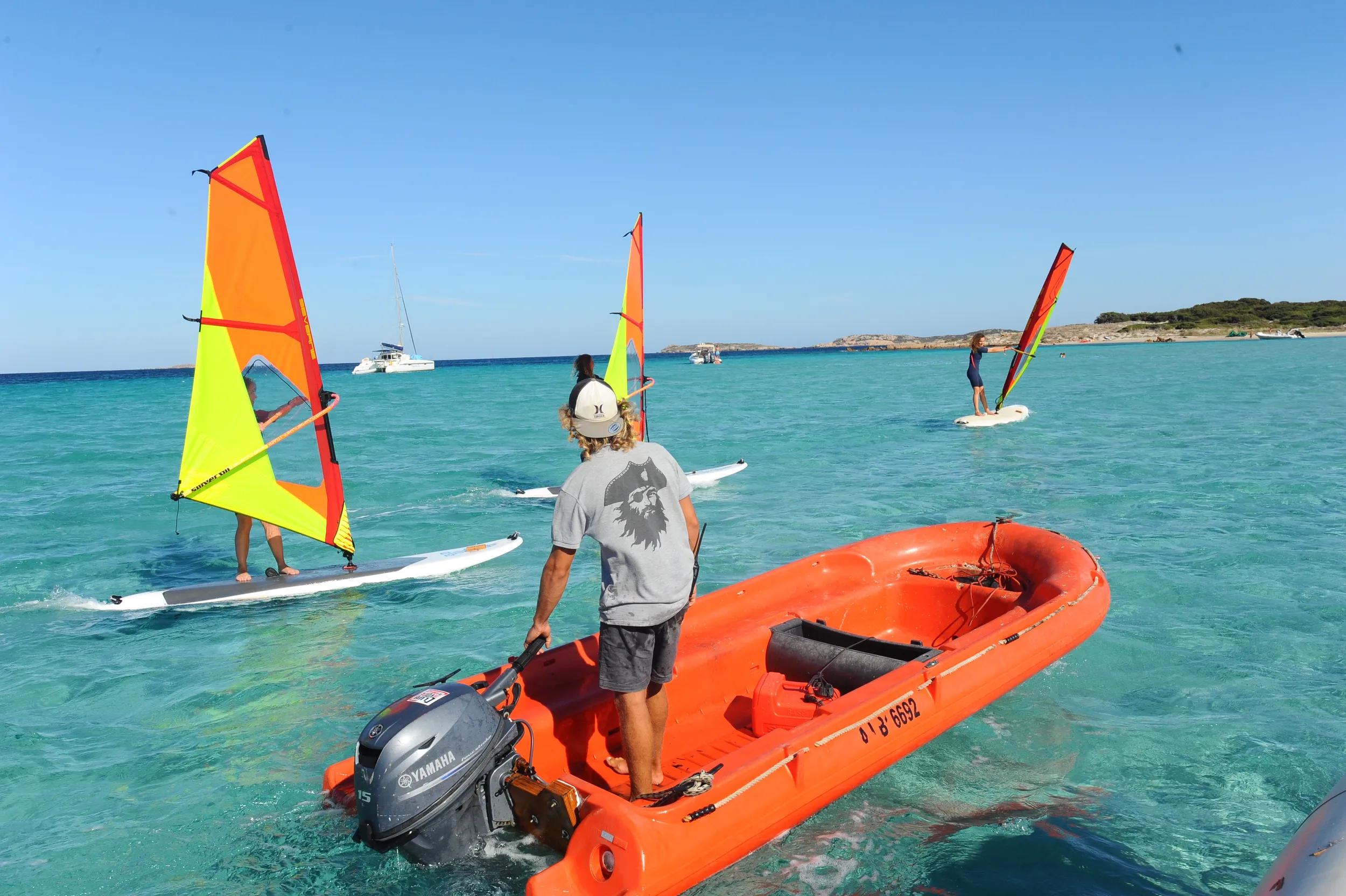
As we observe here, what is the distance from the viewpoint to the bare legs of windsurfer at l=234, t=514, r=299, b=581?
811cm

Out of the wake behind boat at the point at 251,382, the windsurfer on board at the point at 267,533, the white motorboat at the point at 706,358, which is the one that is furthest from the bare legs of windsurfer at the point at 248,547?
the white motorboat at the point at 706,358

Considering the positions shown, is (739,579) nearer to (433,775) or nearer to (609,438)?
(609,438)

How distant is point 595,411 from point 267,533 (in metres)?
5.99

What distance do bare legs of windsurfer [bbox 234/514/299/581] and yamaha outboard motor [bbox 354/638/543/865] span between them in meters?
5.39

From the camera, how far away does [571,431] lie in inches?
138

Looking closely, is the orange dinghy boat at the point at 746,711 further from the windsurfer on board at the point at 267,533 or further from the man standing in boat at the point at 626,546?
the windsurfer on board at the point at 267,533

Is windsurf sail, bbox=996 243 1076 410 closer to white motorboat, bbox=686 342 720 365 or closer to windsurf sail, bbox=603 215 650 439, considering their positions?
windsurf sail, bbox=603 215 650 439

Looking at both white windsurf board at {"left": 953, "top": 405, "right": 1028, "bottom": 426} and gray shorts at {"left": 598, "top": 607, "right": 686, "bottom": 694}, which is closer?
gray shorts at {"left": 598, "top": 607, "right": 686, "bottom": 694}

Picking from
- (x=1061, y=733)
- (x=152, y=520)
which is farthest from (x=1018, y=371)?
(x=152, y=520)

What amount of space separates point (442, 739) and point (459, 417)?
28.9 m

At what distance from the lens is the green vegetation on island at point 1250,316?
86500 mm

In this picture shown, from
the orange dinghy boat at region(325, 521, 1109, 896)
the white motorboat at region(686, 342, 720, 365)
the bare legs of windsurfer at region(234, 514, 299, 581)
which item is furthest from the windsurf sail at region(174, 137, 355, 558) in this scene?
the white motorboat at region(686, 342, 720, 365)

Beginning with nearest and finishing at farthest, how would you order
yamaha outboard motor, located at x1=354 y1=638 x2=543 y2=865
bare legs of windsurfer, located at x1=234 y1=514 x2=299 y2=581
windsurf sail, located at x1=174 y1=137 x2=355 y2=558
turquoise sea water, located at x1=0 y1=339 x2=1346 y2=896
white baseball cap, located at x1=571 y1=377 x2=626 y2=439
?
yamaha outboard motor, located at x1=354 y1=638 x2=543 y2=865
white baseball cap, located at x1=571 y1=377 x2=626 y2=439
turquoise sea water, located at x1=0 y1=339 x2=1346 y2=896
windsurf sail, located at x1=174 y1=137 x2=355 y2=558
bare legs of windsurfer, located at x1=234 y1=514 x2=299 y2=581

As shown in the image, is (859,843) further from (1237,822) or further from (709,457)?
(709,457)
